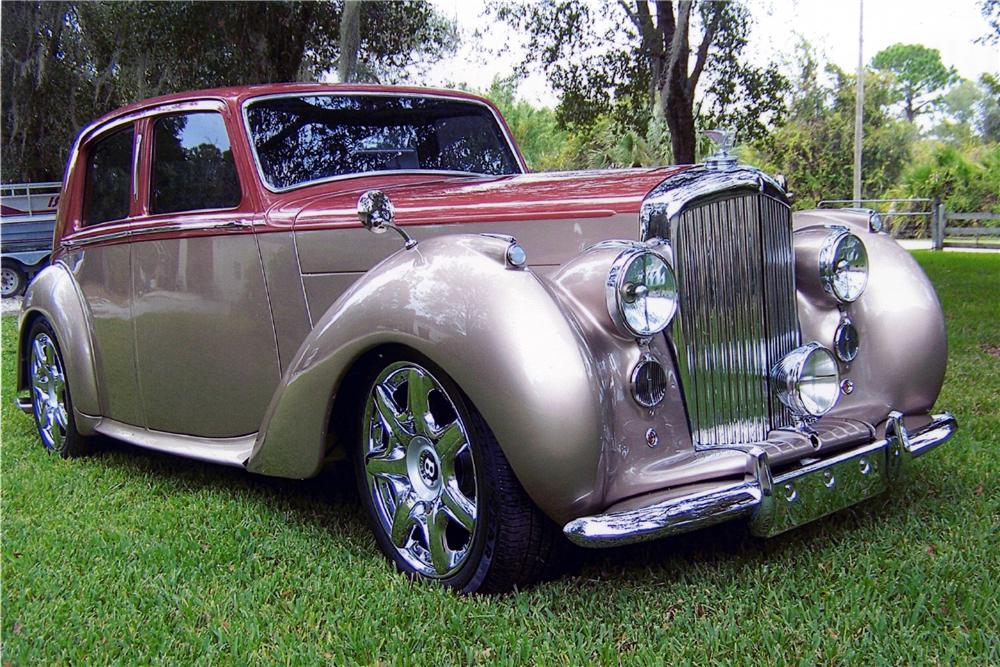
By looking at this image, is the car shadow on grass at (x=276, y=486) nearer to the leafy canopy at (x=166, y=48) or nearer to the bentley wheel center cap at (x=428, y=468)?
the bentley wheel center cap at (x=428, y=468)

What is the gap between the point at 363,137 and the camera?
3.83 meters

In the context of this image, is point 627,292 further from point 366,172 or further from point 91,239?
point 91,239

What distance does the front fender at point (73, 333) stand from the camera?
433cm

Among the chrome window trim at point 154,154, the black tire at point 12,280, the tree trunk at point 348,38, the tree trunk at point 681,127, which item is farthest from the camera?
the black tire at point 12,280

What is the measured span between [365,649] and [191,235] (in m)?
1.96

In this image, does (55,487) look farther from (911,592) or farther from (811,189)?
(811,189)

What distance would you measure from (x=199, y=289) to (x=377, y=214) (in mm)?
1156

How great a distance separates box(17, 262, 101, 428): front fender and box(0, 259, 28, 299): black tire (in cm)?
1110

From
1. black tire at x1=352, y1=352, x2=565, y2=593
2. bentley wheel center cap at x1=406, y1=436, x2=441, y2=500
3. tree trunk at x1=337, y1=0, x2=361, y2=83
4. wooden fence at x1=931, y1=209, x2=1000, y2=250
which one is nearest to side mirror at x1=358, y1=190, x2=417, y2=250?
black tire at x1=352, y1=352, x2=565, y2=593

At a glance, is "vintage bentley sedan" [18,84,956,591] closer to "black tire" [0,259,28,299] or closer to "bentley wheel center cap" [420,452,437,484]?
"bentley wheel center cap" [420,452,437,484]

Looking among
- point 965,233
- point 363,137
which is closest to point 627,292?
point 363,137

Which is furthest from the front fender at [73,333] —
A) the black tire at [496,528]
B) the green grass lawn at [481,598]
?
A: the black tire at [496,528]

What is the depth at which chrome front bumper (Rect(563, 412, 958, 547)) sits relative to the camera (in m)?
2.35

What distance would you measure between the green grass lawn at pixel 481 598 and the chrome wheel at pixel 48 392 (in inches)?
35.3
